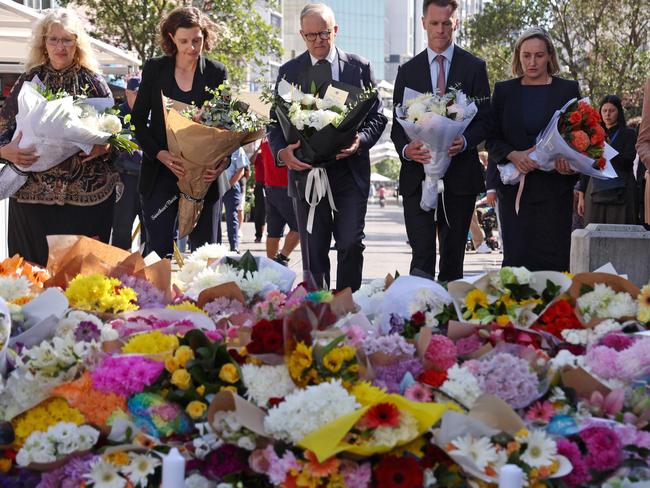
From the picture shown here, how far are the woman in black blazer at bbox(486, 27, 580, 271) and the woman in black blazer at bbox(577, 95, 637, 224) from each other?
4.61 meters

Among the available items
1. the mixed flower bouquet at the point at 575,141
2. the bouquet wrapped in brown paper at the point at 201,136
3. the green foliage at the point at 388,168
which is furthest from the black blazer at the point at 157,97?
the green foliage at the point at 388,168

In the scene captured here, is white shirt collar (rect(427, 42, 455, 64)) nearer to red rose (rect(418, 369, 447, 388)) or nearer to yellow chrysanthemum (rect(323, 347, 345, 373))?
red rose (rect(418, 369, 447, 388))

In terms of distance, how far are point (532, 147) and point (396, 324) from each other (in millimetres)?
4016

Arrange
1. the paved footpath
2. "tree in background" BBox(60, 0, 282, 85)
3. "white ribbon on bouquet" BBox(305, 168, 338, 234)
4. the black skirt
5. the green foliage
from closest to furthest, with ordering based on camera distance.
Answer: the black skirt
"white ribbon on bouquet" BBox(305, 168, 338, 234)
the paved footpath
"tree in background" BBox(60, 0, 282, 85)
the green foliage

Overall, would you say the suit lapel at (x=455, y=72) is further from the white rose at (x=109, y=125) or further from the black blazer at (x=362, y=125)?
the white rose at (x=109, y=125)

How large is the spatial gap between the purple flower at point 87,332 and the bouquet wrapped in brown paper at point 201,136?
368 centimetres

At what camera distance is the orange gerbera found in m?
3.48

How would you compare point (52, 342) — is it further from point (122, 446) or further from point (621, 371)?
point (621, 371)

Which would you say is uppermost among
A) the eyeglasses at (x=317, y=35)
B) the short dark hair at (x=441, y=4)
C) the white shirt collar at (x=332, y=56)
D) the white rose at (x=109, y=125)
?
the short dark hair at (x=441, y=4)

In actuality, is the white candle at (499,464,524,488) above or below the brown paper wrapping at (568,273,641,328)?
below

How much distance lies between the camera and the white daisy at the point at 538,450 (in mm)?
3598

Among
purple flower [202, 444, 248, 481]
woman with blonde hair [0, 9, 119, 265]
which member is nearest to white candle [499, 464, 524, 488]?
purple flower [202, 444, 248, 481]

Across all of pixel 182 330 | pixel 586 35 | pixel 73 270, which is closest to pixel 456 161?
pixel 73 270

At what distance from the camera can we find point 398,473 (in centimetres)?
352
